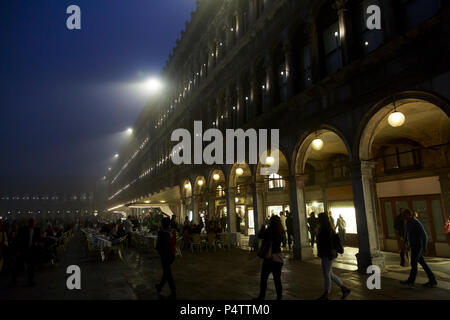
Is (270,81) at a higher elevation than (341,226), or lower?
higher

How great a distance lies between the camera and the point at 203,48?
923 inches

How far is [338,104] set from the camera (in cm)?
1046

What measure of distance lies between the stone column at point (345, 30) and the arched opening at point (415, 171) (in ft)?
8.63

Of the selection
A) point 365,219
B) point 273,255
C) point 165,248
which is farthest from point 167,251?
point 365,219

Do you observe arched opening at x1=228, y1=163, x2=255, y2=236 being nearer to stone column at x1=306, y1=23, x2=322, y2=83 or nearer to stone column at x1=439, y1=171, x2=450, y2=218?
stone column at x1=306, y1=23, x2=322, y2=83

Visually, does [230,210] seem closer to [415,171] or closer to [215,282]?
[215,282]

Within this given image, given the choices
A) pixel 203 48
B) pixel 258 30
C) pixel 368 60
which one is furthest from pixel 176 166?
pixel 368 60

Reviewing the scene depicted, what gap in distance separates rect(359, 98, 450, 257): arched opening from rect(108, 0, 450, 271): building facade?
0.05m

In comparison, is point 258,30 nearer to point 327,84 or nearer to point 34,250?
point 327,84

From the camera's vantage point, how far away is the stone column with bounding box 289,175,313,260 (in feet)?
39.1

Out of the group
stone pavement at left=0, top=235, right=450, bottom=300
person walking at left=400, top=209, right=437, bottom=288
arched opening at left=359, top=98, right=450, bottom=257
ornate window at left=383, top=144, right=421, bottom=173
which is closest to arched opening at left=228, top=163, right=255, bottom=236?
arched opening at left=359, top=98, right=450, bottom=257

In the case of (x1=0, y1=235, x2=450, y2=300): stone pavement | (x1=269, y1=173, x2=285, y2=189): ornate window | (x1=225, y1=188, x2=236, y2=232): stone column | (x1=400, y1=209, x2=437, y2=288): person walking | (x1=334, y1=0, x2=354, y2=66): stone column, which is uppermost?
(x1=334, y1=0, x2=354, y2=66): stone column

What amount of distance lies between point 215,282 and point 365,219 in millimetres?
5114

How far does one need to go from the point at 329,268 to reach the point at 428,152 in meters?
9.01
